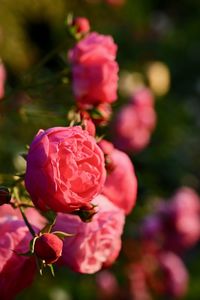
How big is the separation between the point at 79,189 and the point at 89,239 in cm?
27

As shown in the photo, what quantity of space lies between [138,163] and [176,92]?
2.92m

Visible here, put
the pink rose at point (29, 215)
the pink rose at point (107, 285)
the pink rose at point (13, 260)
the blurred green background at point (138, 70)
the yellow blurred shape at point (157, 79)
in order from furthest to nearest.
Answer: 1. the yellow blurred shape at point (157, 79)
2. the pink rose at point (107, 285)
3. the blurred green background at point (138, 70)
4. the pink rose at point (29, 215)
5. the pink rose at point (13, 260)

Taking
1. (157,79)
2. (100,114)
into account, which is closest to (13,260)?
(100,114)

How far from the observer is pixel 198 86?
26.5 feet

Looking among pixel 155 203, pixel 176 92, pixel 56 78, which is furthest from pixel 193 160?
pixel 56 78

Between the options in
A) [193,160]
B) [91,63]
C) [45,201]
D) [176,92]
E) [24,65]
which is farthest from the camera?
[176,92]

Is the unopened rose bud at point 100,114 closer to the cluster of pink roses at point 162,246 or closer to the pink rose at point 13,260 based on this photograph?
the pink rose at point 13,260

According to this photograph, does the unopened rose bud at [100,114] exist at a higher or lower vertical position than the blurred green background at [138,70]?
higher

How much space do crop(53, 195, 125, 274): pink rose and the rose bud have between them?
217 millimetres

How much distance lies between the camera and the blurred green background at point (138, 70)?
3.57 metres

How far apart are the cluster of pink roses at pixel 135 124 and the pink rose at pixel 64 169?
2254 millimetres

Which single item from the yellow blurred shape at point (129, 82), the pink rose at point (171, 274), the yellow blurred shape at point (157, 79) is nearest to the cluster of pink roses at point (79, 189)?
the pink rose at point (171, 274)

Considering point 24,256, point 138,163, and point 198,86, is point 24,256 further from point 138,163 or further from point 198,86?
point 198,86

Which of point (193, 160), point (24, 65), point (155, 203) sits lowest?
point (193, 160)
